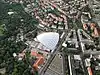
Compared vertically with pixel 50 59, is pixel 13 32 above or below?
above

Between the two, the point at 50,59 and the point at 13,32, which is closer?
the point at 50,59

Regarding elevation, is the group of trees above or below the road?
above

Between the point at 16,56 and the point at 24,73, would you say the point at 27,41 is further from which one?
the point at 24,73

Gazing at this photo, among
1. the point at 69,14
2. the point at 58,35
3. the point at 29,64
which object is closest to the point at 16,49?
the point at 29,64

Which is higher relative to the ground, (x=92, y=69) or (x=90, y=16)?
(x=90, y=16)

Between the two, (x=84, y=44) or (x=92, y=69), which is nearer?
(x=92, y=69)

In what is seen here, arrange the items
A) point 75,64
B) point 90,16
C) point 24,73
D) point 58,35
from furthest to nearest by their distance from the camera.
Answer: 1. point 90,16
2. point 58,35
3. point 75,64
4. point 24,73

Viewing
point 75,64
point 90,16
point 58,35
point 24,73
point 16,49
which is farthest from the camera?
point 90,16

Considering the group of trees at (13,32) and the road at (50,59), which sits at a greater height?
the group of trees at (13,32)
